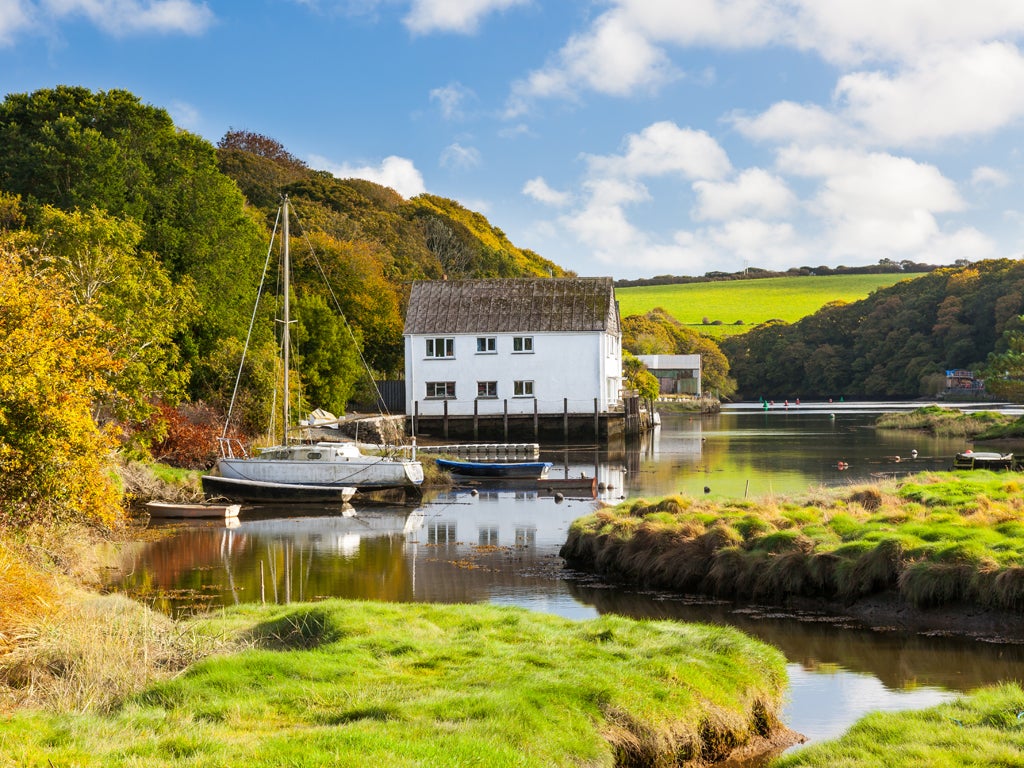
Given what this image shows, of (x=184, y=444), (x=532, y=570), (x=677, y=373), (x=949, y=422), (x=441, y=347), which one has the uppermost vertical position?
(x=677, y=373)

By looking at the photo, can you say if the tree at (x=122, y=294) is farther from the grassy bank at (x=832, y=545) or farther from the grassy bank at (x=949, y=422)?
the grassy bank at (x=949, y=422)

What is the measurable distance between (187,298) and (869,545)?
25644 mm

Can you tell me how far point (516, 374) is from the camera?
6588cm

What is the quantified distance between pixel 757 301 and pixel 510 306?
130635mm

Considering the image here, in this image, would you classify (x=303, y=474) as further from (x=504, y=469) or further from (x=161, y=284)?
(x=504, y=469)

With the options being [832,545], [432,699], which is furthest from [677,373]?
[432,699]

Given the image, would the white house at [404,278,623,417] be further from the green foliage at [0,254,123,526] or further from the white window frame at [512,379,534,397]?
the green foliage at [0,254,123,526]

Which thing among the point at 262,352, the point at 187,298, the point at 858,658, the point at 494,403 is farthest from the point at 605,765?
the point at 494,403

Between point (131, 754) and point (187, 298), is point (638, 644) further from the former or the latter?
point (187, 298)

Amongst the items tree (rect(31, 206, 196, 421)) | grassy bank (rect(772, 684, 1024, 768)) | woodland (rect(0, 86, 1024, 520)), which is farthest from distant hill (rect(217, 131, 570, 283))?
grassy bank (rect(772, 684, 1024, 768))

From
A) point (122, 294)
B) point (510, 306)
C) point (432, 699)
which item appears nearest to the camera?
point (432, 699)

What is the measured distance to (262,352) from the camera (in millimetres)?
47656

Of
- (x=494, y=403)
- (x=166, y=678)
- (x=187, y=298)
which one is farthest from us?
(x=494, y=403)

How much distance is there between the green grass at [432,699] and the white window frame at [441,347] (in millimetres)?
51652
